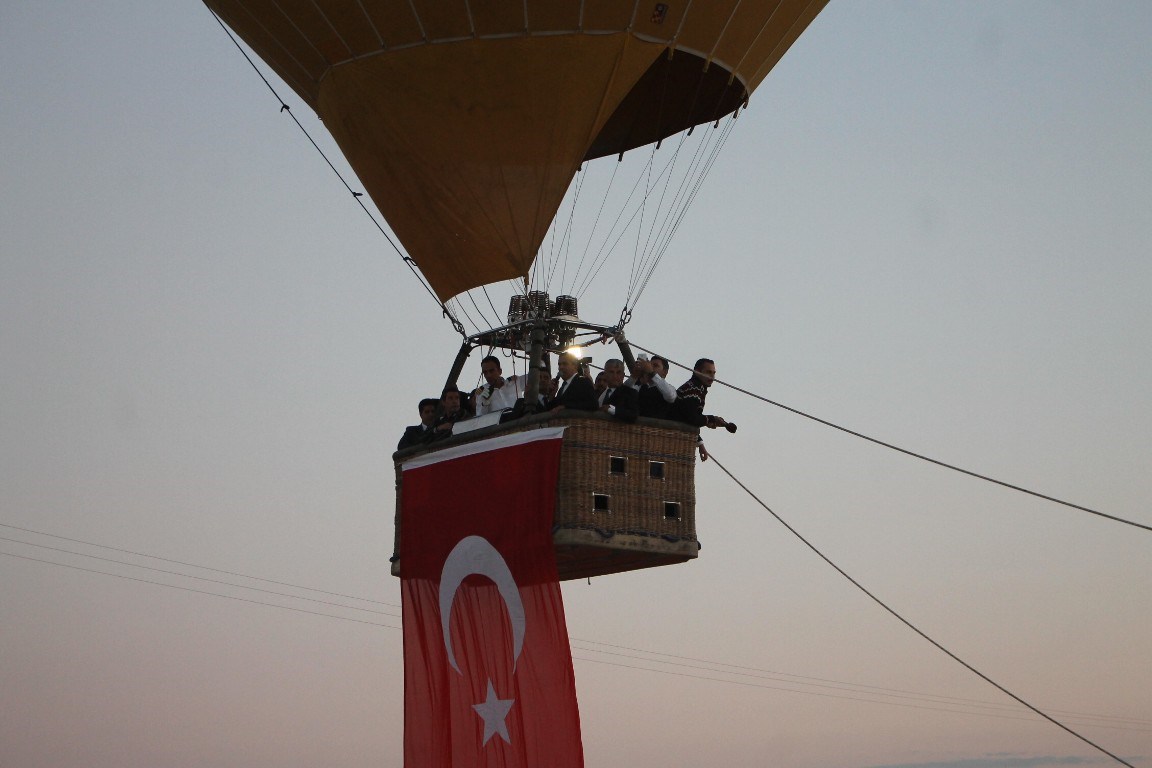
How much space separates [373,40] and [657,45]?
2075 millimetres

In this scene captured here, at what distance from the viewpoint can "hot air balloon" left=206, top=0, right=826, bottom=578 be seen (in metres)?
13.9

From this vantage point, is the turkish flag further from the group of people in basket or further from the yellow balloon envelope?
the yellow balloon envelope

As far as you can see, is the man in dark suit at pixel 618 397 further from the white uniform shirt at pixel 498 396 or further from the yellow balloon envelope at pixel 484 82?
the yellow balloon envelope at pixel 484 82

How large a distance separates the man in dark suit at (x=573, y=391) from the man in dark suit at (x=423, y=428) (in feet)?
4.04

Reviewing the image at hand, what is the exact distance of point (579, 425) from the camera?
12891mm

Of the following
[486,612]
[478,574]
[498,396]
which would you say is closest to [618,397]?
[498,396]

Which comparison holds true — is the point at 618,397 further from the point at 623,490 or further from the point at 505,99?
the point at 505,99

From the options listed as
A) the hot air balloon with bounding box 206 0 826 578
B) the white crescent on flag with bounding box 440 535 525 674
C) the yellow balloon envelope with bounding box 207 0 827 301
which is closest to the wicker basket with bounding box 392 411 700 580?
the hot air balloon with bounding box 206 0 826 578

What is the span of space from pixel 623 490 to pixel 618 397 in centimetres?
61

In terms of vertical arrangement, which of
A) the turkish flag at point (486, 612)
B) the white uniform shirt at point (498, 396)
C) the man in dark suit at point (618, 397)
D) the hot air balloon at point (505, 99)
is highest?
the hot air balloon at point (505, 99)

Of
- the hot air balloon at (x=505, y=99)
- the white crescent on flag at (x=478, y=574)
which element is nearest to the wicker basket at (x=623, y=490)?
the hot air balloon at (x=505, y=99)

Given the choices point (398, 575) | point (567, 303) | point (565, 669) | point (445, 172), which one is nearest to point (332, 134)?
point (445, 172)

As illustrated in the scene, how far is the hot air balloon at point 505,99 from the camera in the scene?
13.9 metres

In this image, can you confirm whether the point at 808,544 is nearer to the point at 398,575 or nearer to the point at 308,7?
the point at 398,575
